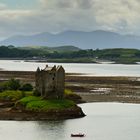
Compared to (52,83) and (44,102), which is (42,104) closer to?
(44,102)

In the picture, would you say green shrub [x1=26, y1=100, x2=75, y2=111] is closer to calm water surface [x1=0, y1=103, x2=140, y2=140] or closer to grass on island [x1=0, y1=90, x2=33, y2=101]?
calm water surface [x1=0, y1=103, x2=140, y2=140]

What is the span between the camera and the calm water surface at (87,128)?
255ft

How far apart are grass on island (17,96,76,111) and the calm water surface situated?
4.48m

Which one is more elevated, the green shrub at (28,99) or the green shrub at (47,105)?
the green shrub at (28,99)

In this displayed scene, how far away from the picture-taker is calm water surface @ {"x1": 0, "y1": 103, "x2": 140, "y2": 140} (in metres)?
77.8

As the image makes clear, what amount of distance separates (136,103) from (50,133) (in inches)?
1678

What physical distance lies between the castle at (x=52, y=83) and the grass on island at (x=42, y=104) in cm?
184

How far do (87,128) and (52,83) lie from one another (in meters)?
19.6

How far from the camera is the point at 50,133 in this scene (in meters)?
80.1

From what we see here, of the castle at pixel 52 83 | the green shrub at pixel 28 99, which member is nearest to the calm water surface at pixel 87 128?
the castle at pixel 52 83

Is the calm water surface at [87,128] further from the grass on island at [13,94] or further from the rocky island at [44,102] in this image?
the grass on island at [13,94]

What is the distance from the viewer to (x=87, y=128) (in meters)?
84.6

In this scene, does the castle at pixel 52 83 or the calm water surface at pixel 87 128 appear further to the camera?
the castle at pixel 52 83

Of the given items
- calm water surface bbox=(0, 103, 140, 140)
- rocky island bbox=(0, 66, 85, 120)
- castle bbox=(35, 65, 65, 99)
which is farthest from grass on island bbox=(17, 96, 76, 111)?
calm water surface bbox=(0, 103, 140, 140)
